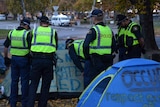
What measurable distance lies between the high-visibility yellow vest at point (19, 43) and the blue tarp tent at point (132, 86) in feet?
8.45

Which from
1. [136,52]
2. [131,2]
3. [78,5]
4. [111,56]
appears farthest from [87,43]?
[78,5]

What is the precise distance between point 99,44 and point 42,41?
0.96m

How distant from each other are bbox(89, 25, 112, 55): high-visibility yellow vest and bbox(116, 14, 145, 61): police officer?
146cm

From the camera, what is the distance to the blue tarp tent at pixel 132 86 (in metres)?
4.82

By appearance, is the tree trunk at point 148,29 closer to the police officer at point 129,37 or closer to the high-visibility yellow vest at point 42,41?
the police officer at point 129,37

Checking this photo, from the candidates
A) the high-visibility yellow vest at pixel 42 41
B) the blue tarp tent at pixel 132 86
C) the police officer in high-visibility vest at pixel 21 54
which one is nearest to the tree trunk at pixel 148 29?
the police officer in high-visibility vest at pixel 21 54

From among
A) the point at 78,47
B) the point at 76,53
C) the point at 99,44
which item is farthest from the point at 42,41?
the point at 76,53

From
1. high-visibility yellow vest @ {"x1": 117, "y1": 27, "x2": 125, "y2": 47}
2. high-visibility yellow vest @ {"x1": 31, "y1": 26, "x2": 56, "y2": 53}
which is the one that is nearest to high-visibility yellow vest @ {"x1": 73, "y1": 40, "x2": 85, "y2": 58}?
high-visibility yellow vest @ {"x1": 117, "y1": 27, "x2": 125, "y2": 47}

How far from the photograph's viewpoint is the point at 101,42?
7.05m

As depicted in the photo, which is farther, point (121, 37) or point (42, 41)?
point (121, 37)

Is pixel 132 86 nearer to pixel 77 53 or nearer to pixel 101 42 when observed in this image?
pixel 101 42

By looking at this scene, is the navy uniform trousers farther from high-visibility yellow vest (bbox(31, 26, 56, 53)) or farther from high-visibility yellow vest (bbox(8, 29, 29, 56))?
high-visibility yellow vest (bbox(8, 29, 29, 56))

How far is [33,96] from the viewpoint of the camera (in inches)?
283

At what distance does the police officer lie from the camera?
8.43m
